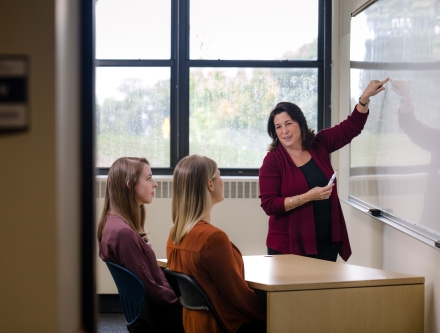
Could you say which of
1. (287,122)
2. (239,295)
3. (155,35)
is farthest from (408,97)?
(155,35)

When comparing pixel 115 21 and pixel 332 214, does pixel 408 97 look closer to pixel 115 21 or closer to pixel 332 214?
pixel 332 214

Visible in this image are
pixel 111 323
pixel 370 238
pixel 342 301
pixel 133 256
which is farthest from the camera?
pixel 111 323

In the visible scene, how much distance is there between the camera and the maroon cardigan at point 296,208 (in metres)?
3.19

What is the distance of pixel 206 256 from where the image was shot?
2.32 meters

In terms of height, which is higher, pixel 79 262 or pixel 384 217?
pixel 79 262

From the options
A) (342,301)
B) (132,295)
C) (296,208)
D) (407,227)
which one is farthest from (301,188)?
(132,295)

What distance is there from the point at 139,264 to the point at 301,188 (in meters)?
1.03

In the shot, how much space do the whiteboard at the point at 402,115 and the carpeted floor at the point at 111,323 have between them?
1.93 m

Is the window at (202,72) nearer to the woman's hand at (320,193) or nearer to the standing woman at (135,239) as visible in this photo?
the woman's hand at (320,193)

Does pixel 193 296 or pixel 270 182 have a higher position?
pixel 270 182

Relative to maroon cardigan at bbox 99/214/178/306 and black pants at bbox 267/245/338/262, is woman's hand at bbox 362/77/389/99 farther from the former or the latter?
maroon cardigan at bbox 99/214/178/306

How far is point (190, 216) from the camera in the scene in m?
2.47

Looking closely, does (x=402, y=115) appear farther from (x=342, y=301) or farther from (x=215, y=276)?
(x=215, y=276)

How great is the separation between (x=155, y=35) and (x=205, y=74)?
51cm
